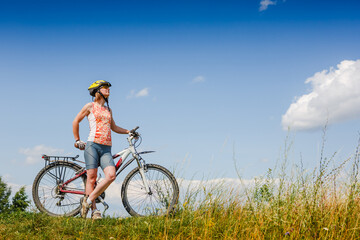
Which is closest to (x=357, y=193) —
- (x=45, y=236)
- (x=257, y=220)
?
(x=257, y=220)

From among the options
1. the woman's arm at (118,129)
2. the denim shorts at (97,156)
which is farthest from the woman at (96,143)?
the woman's arm at (118,129)

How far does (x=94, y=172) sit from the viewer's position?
262 inches

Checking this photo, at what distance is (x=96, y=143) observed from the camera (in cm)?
655

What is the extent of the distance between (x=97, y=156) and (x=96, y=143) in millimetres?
251

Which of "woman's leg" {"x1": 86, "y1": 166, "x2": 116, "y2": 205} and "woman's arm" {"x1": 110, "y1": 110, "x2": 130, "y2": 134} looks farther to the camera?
"woman's arm" {"x1": 110, "y1": 110, "x2": 130, "y2": 134}

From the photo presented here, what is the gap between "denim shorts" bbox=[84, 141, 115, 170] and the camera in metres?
6.54

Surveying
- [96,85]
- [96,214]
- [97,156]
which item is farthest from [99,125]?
[96,214]

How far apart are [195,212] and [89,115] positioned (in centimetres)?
273

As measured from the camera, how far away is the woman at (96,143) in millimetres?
6535

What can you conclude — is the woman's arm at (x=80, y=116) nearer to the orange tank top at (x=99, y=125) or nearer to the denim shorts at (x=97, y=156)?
the orange tank top at (x=99, y=125)

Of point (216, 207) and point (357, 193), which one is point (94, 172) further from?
point (357, 193)

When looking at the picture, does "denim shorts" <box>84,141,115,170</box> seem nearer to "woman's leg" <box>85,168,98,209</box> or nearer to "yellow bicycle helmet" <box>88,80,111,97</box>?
"woman's leg" <box>85,168,98,209</box>

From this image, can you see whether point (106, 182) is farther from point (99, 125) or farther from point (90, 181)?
point (99, 125)

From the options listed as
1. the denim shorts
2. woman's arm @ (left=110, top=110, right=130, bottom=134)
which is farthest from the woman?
woman's arm @ (left=110, top=110, right=130, bottom=134)
